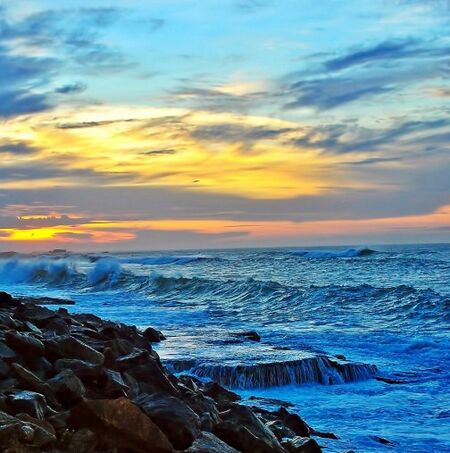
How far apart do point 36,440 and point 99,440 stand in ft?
1.73

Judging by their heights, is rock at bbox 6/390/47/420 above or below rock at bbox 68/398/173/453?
above

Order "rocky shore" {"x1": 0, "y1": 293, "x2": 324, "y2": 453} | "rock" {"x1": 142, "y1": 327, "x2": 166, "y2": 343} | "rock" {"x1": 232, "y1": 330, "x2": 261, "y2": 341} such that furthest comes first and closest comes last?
"rock" {"x1": 232, "y1": 330, "x2": 261, "y2": 341} → "rock" {"x1": 142, "y1": 327, "x2": 166, "y2": 343} → "rocky shore" {"x1": 0, "y1": 293, "x2": 324, "y2": 453}

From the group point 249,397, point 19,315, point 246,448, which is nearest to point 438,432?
point 249,397

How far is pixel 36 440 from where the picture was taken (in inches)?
203

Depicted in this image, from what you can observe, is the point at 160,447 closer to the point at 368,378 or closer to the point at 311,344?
the point at 368,378

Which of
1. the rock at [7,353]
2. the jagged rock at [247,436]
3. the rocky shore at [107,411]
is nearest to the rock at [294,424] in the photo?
the rocky shore at [107,411]

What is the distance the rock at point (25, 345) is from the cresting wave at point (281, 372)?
5.46m

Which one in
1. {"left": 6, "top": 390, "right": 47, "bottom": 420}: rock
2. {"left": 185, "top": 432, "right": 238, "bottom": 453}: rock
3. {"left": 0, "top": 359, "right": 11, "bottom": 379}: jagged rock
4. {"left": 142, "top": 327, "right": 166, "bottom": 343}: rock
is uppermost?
{"left": 0, "top": 359, "right": 11, "bottom": 379}: jagged rock

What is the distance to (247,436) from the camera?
21.4 feet

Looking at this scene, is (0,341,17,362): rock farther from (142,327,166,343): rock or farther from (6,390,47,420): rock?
(142,327,166,343): rock

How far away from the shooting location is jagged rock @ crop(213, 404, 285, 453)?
6.46 m

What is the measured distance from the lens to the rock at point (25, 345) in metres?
7.38

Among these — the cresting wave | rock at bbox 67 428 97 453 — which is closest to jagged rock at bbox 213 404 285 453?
rock at bbox 67 428 97 453

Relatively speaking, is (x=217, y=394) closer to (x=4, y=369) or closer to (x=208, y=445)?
(x=208, y=445)
